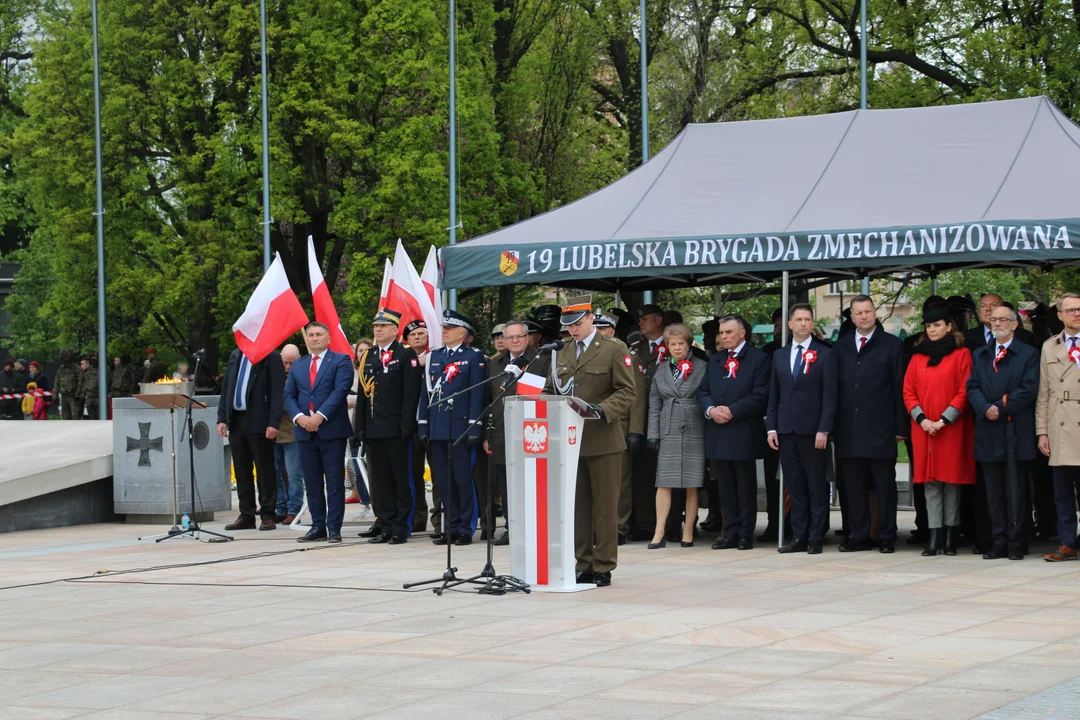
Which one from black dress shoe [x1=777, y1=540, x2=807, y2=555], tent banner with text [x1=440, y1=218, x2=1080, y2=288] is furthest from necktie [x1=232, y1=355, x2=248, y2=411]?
black dress shoe [x1=777, y1=540, x2=807, y2=555]

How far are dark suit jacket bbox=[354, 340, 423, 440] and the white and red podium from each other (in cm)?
355

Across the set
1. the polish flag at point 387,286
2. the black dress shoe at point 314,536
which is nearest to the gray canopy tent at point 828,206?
the polish flag at point 387,286

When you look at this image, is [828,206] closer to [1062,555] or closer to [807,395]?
[807,395]

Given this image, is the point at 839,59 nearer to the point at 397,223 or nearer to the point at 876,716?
the point at 397,223

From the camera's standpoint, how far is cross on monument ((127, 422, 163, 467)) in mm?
16500

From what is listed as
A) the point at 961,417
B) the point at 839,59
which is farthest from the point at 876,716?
the point at 839,59

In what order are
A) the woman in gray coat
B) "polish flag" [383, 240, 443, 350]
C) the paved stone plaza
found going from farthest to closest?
1. "polish flag" [383, 240, 443, 350]
2. the woman in gray coat
3. the paved stone plaza

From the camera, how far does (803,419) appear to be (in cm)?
1277

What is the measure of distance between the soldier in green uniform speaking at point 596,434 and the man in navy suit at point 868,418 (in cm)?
285

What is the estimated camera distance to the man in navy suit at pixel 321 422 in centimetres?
1437

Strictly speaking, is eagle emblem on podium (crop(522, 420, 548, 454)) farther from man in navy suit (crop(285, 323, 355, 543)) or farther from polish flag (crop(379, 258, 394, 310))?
polish flag (crop(379, 258, 394, 310))

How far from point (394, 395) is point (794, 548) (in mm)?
3840

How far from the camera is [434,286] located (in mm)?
16406

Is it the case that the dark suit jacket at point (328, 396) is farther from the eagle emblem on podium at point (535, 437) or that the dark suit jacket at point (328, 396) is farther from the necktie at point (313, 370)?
the eagle emblem on podium at point (535, 437)
